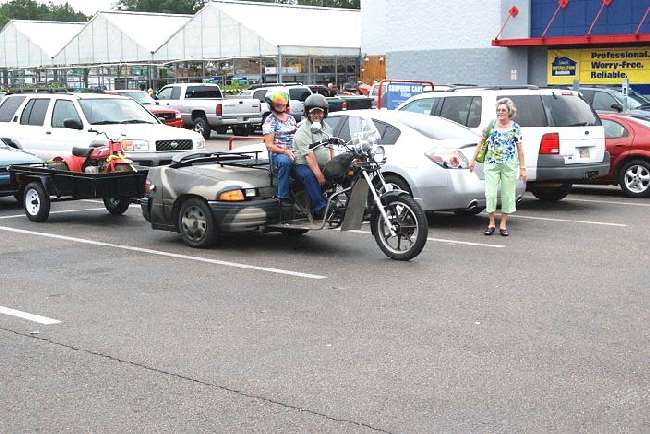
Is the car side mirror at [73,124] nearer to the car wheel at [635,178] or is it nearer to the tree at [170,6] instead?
the car wheel at [635,178]

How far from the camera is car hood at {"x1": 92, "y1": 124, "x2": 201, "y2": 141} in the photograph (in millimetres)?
16484

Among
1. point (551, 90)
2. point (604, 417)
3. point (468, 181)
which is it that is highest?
point (551, 90)

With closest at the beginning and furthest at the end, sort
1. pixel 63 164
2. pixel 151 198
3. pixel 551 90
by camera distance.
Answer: pixel 151 198, pixel 63 164, pixel 551 90

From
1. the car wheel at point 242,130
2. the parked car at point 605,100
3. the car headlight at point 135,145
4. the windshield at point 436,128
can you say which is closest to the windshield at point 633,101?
the parked car at point 605,100

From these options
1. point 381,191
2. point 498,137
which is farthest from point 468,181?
point 381,191

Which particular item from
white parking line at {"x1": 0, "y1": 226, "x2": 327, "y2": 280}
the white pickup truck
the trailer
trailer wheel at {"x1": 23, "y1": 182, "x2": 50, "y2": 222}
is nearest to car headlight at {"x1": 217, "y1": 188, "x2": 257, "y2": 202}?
white parking line at {"x1": 0, "y1": 226, "x2": 327, "y2": 280}

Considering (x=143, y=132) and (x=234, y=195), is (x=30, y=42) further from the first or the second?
(x=234, y=195)

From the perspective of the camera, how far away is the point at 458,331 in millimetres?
7059

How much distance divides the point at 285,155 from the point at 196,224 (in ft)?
4.40

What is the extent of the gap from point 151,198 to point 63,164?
104 inches

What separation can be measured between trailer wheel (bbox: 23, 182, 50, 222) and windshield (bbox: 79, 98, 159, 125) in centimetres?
367

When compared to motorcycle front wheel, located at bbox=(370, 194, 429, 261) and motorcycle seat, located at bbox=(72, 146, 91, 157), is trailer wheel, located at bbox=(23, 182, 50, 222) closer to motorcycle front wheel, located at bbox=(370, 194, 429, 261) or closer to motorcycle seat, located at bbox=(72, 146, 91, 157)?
motorcycle seat, located at bbox=(72, 146, 91, 157)

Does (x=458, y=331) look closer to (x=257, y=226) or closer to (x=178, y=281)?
(x=178, y=281)

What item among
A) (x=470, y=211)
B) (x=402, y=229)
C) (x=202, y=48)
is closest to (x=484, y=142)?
(x=470, y=211)
